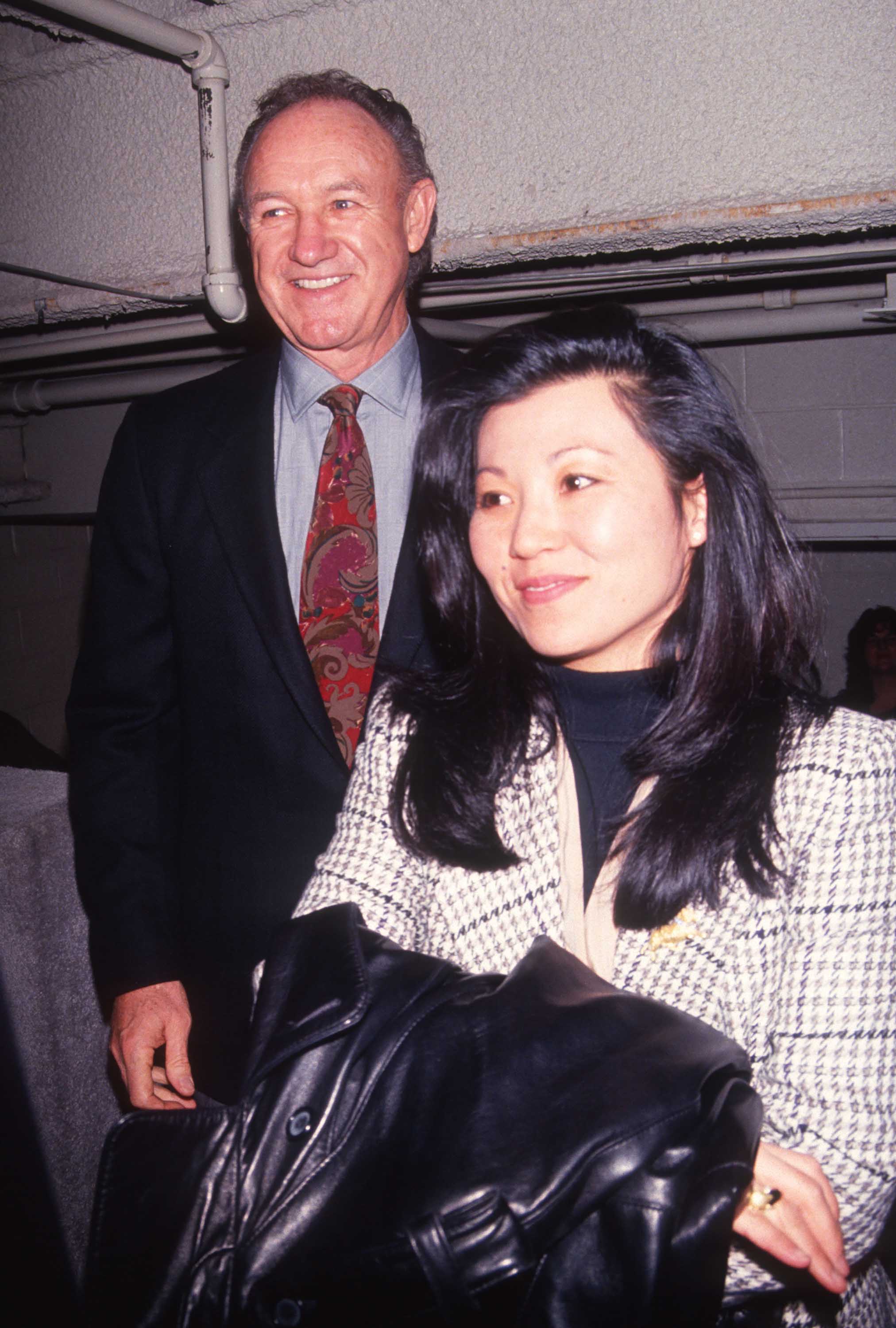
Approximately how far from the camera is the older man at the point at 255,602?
5.40 ft

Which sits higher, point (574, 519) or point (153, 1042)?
point (574, 519)

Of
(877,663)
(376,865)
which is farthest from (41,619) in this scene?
(376,865)

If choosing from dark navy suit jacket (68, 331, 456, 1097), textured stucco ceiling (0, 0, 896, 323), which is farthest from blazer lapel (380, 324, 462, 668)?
textured stucco ceiling (0, 0, 896, 323)

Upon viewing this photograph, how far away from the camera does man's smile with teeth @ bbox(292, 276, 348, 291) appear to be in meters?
1.66

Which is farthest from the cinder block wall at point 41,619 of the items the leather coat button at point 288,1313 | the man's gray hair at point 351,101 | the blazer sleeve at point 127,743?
the leather coat button at point 288,1313

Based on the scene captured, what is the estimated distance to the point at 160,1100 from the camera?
1555 mm

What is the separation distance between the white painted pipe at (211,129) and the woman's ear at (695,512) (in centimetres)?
137

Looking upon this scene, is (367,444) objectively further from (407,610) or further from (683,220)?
(683,220)

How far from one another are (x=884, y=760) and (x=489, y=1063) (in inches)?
22.5

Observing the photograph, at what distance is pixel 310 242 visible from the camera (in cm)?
163

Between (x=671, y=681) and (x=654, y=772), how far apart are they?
123mm

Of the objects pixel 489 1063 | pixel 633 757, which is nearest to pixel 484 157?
pixel 633 757

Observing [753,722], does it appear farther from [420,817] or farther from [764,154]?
[764,154]

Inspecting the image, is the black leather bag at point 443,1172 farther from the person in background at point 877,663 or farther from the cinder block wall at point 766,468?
the person in background at point 877,663
